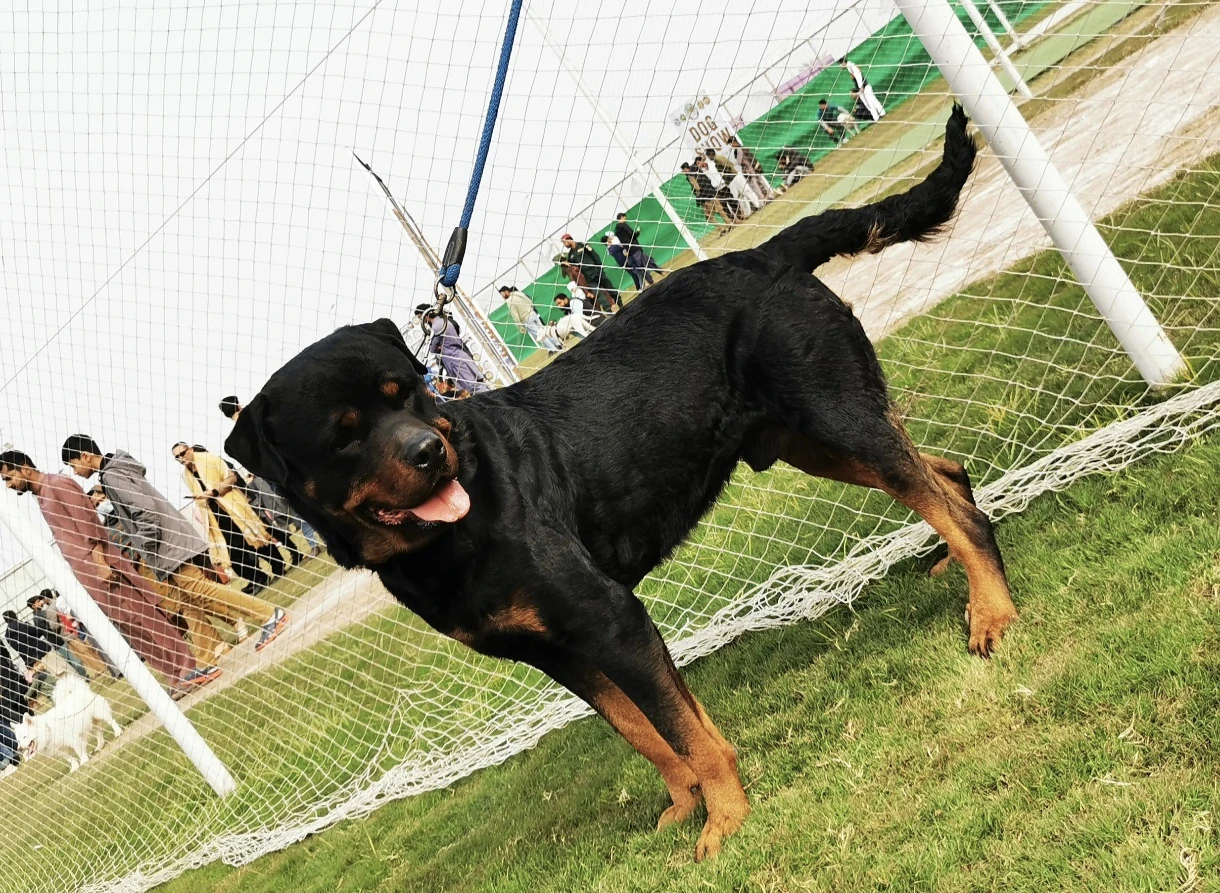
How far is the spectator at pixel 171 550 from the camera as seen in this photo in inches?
304

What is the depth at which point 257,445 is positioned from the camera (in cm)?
318

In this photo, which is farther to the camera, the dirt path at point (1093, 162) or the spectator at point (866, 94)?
the spectator at point (866, 94)

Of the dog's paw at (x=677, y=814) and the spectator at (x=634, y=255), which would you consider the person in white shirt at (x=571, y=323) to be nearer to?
the spectator at (x=634, y=255)

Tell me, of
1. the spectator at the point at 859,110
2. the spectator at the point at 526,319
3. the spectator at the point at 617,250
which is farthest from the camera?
the spectator at the point at 526,319

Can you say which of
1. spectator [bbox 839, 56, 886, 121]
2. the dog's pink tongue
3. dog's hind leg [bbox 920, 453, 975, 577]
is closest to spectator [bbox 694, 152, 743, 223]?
spectator [bbox 839, 56, 886, 121]

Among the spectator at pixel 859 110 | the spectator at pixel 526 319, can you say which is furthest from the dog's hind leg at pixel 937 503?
the spectator at pixel 526 319

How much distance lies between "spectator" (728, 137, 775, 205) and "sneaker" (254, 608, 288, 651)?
20.0 feet

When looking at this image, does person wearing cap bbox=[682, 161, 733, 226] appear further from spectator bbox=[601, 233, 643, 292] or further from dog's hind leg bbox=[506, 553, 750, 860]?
dog's hind leg bbox=[506, 553, 750, 860]

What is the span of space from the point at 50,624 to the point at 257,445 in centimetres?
641

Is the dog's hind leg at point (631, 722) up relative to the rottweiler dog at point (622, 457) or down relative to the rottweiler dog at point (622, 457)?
down

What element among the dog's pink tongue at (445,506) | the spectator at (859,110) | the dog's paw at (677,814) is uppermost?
the spectator at (859,110)

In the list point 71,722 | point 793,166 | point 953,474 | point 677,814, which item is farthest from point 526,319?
point 677,814

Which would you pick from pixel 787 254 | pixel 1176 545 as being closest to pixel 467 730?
pixel 787 254

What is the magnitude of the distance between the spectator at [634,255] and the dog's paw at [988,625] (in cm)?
649
